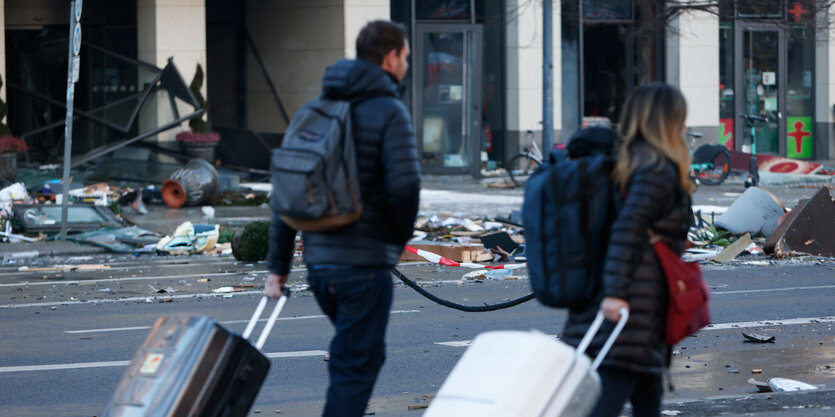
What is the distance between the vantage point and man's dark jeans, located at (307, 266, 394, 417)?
14.4 feet

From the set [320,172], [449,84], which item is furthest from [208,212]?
[320,172]

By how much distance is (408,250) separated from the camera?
13.8 m

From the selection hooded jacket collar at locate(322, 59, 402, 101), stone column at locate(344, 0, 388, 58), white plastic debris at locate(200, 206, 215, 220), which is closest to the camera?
hooded jacket collar at locate(322, 59, 402, 101)

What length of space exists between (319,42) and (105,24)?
4.89 meters

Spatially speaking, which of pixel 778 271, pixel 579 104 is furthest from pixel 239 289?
pixel 579 104

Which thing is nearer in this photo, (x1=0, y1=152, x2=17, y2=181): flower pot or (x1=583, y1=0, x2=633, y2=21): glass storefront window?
(x1=0, y1=152, x2=17, y2=181): flower pot

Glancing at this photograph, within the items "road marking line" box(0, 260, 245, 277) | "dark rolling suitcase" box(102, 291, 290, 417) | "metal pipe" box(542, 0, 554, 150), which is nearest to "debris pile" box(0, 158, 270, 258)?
"road marking line" box(0, 260, 245, 277)

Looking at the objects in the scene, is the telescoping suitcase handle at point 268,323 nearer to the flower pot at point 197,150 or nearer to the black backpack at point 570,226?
the black backpack at point 570,226

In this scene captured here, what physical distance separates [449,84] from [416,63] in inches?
34.2

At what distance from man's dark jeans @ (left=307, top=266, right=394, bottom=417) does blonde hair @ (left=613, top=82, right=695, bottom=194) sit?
0.99 metres

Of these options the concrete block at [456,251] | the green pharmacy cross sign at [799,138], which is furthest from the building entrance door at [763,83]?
the concrete block at [456,251]

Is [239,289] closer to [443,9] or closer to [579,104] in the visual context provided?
[443,9]

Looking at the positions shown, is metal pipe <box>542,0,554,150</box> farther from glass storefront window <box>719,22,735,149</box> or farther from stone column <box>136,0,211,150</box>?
glass storefront window <box>719,22,735,149</box>

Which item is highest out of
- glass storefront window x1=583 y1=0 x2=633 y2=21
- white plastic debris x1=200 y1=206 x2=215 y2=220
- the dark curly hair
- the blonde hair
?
glass storefront window x1=583 y1=0 x2=633 y2=21
